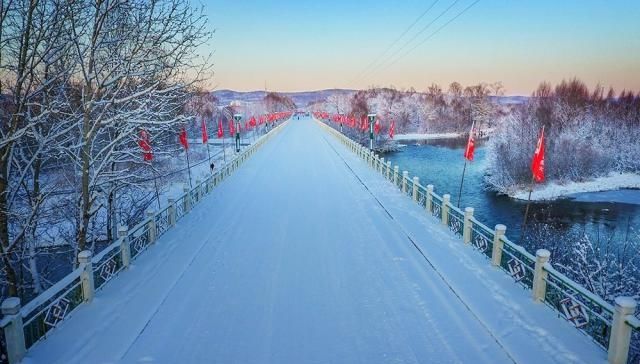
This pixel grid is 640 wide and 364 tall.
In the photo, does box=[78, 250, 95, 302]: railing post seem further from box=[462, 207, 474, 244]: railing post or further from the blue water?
the blue water

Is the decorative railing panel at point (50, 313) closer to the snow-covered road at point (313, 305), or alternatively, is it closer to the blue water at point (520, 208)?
the snow-covered road at point (313, 305)

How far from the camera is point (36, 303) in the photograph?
5.95 metres

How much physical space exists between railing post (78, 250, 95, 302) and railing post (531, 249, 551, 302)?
8.01m

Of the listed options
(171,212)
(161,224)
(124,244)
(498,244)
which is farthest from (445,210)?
(124,244)

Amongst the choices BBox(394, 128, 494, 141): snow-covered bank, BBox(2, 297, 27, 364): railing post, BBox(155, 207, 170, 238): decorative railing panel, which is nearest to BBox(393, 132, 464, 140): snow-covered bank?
BBox(394, 128, 494, 141): snow-covered bank

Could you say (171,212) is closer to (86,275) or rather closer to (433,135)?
(86,275)

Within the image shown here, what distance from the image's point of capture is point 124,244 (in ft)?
29.9

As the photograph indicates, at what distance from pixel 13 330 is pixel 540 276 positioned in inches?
325

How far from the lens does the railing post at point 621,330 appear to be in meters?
5.46

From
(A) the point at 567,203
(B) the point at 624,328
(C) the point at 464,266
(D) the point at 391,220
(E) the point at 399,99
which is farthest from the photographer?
(E) the point at 399,99

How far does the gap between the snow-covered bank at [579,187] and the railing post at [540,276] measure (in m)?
31.9

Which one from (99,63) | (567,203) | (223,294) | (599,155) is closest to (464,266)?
(223,294)

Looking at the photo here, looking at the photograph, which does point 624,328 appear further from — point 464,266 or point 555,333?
point 464,266

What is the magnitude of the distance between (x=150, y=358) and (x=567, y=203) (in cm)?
3688
